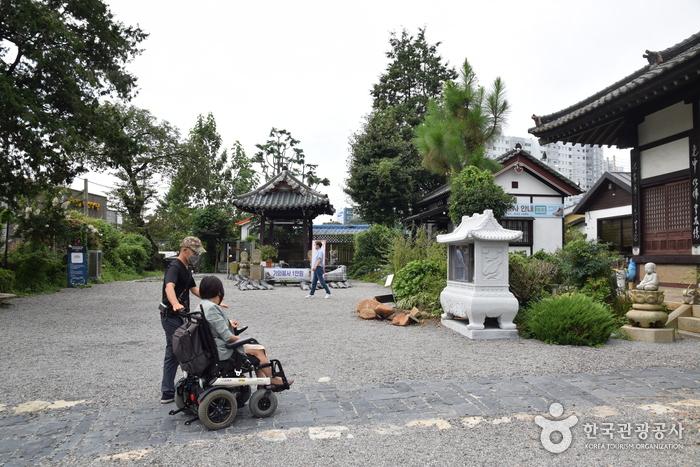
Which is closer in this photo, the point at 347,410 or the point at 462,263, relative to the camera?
the point at 347,410

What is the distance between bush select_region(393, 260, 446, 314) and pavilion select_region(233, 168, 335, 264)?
11317 mm

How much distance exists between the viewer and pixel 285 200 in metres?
22.0

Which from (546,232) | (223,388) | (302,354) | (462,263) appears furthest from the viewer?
(546,232)

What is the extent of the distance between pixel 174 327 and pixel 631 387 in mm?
4303

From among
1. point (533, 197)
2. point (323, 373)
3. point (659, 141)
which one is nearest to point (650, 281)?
point (659, 141)

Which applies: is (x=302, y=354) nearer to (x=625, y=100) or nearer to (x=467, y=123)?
(x=625, y=100)

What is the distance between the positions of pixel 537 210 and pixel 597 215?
259cm

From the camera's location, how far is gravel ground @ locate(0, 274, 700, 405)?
5039 mm

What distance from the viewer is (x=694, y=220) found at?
7.72m

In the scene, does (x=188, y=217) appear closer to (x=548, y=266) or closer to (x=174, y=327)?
(x=548, y=266)

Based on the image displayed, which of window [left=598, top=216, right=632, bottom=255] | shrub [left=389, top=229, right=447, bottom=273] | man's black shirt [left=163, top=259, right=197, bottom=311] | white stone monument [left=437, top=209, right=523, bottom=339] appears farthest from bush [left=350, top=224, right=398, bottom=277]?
man's black shirt [left=163, top=259, right=197, bottom=311]

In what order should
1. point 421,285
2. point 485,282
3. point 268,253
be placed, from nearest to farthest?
point 485,282 → point 421,285 → point 268,253

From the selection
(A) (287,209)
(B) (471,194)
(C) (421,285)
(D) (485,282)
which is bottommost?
(C) (421,285)

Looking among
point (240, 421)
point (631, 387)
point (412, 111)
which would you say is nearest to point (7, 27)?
point (240, 421)
